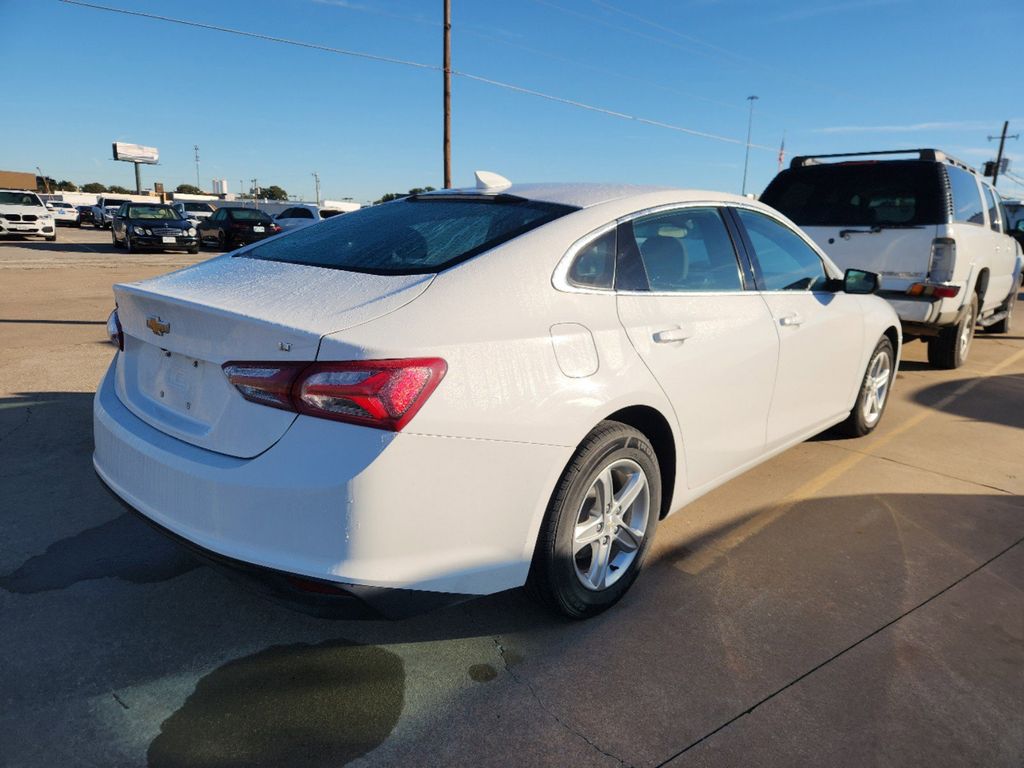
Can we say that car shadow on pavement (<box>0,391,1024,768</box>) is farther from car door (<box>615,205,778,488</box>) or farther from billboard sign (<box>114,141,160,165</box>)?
billboard sign (<box>114,141,160,165</box>)

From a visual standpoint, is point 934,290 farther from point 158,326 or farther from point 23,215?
point 23,215

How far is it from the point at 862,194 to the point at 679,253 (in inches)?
186

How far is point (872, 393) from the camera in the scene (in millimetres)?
5082

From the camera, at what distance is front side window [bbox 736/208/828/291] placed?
367 centimetres

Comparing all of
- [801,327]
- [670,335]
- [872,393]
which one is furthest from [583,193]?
[872,393]

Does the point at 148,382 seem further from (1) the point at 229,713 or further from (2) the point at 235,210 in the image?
(2) the point at 235,210

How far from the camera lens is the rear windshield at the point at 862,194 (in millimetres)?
6516

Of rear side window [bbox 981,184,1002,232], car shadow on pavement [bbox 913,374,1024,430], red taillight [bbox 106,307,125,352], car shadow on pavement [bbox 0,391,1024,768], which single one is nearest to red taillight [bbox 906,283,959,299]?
car shadow on pavement [bbox 913,374,1024,430]

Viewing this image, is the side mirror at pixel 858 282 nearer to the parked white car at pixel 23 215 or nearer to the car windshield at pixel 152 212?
the car windshield at pixel 152 212

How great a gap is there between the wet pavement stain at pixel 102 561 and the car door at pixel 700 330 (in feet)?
6.83

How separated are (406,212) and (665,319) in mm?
1251

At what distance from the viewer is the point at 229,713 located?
2.21 meters

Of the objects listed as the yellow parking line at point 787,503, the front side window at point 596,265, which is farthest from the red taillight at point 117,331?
the yellow parking line at point 787,503

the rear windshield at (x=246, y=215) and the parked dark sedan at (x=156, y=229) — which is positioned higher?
the rear windshield at (x=246, y=215)
